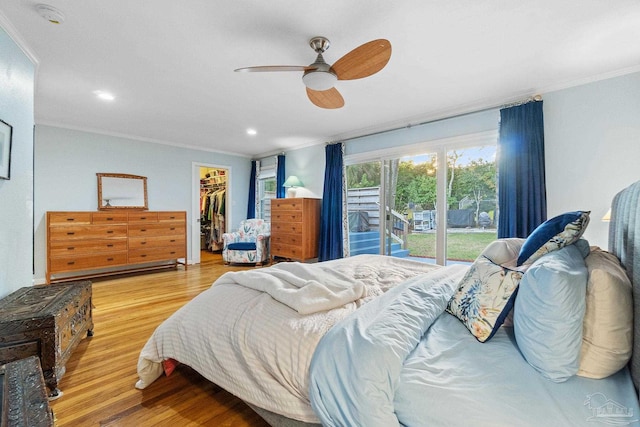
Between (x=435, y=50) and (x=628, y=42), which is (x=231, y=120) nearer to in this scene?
(x=435, y=50)

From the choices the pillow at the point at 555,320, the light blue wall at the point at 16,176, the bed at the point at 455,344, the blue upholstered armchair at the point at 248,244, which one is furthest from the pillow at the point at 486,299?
the blue upholstered armchair at the point at 248,244

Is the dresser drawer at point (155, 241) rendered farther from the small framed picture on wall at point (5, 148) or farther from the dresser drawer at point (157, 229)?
the small framed picture on wall at point (5, 148)

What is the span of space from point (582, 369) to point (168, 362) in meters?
2.00

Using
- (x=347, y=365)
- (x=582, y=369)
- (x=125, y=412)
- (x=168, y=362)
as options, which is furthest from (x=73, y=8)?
(x=582, y=369)

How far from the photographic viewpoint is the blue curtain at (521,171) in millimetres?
2961

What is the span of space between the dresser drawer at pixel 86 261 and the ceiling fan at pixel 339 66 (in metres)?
3.87

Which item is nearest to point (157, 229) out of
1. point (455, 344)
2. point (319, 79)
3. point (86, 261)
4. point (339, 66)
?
point (86, 261)

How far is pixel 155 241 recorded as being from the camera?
4730mm

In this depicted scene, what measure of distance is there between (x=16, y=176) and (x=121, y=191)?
2.90 meters

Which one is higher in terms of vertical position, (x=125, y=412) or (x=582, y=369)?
(x=582, y=369)

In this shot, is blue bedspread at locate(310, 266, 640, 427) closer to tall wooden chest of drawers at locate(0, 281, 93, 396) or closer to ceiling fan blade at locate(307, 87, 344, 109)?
→ tall wooden chest of drawers at locate(0, 281, 93, 396)

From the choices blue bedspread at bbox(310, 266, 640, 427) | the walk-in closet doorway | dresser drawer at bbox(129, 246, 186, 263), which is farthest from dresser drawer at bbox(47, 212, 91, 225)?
blue bedspread at bbox(310, 266, 640, 427)

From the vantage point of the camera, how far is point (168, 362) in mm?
1754

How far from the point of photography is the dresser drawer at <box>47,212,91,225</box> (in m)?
3.84
